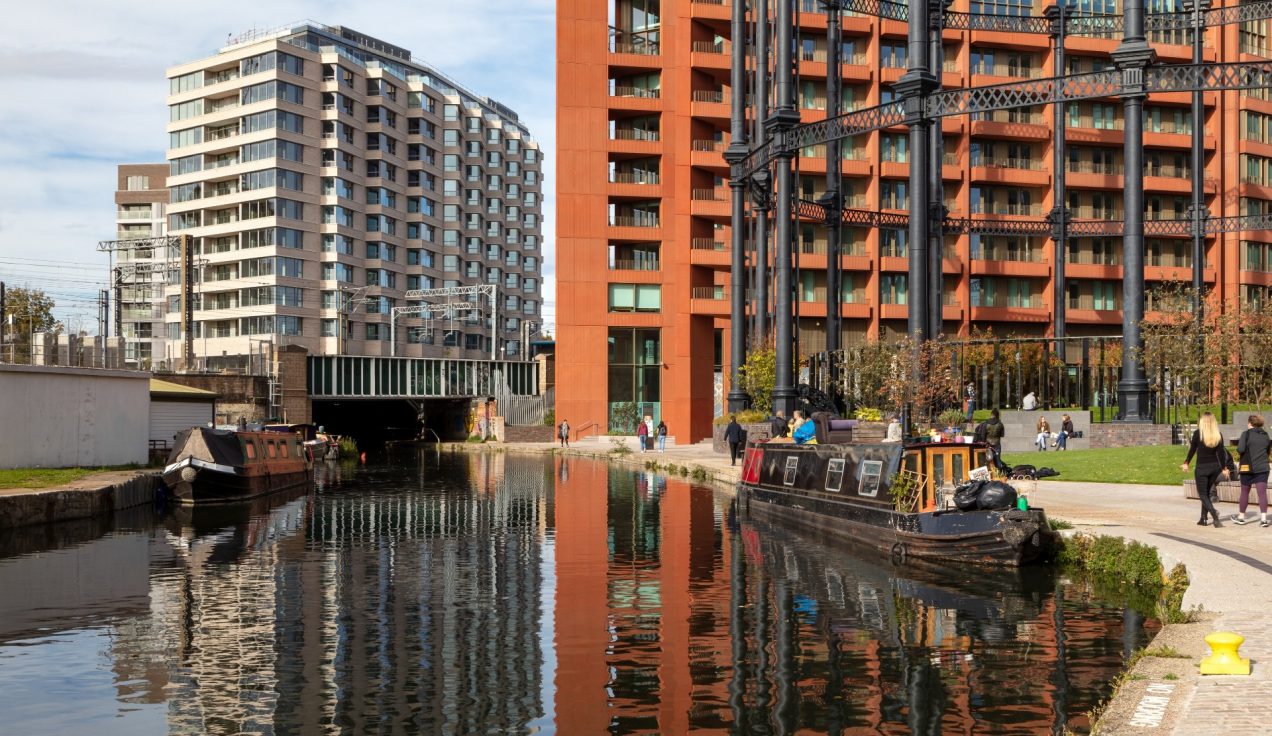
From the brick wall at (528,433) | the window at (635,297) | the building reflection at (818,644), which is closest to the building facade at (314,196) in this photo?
the brick wall at (528,433)

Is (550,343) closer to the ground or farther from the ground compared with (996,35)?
closer to the ground

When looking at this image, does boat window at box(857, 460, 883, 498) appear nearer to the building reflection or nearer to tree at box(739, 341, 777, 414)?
the building reflection

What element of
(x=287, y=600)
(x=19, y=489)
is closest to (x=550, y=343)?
(x=19, y=489)

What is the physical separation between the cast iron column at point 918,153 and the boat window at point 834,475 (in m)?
9.04

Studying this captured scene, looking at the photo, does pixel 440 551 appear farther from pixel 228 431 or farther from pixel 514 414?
pixel 514 414

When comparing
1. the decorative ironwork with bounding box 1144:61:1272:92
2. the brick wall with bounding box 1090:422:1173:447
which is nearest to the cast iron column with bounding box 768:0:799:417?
the brick wall with bounding box 1090:422:1173:447

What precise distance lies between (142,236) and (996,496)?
122 meters

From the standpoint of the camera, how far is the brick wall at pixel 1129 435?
3462 cm

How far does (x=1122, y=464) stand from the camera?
30.8 meters

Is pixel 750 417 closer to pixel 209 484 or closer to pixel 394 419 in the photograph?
pixel 209 484

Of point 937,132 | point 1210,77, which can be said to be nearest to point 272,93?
point 937,132

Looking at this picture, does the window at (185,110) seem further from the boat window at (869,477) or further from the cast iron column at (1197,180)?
the boat window at (869,477)

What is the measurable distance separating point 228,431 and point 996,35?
57.0 meters

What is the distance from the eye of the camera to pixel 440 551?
77.9 ft
